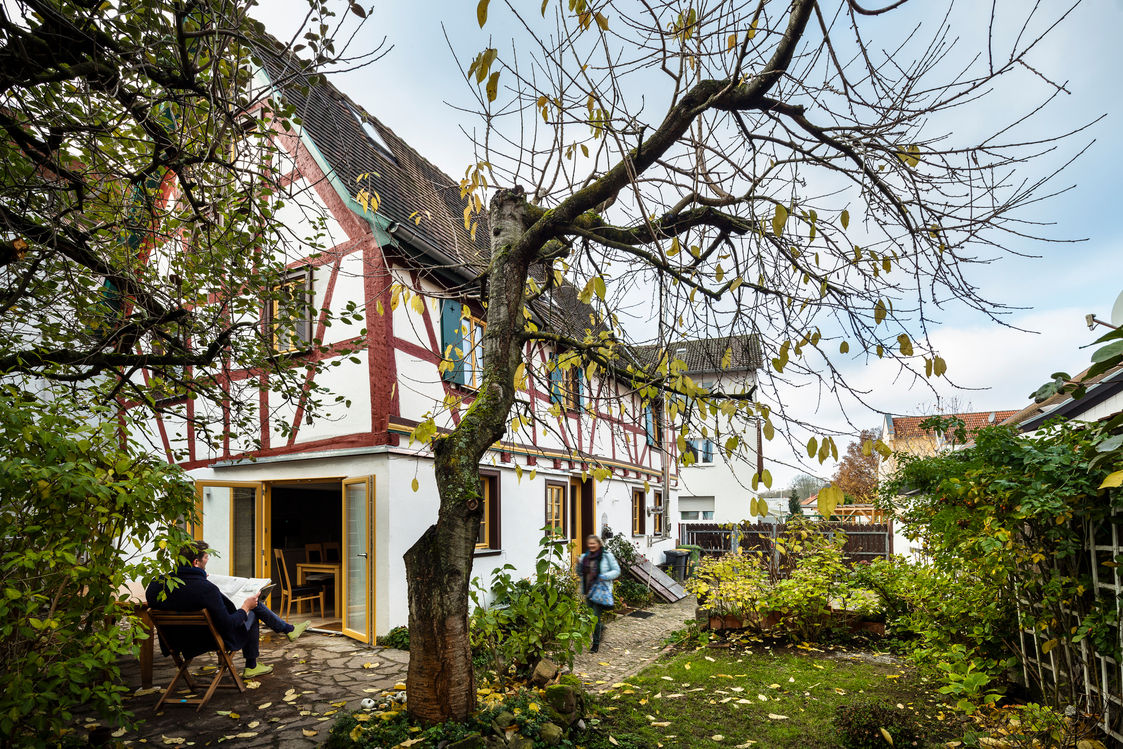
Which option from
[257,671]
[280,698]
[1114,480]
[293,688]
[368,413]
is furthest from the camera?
[368,413]

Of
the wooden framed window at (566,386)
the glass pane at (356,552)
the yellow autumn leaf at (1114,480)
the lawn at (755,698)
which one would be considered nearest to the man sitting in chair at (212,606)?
the glass pane at (356,552)

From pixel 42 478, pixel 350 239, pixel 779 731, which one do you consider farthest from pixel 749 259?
pixel 350 239

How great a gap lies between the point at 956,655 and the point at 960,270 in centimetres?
271

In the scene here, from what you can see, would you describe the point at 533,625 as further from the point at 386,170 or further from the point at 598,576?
the point at 386,170

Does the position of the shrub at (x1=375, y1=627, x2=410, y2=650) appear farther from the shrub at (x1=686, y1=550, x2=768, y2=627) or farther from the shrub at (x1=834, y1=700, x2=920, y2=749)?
the shrub at (x1=834, y1=700, x2=920, y2=749)

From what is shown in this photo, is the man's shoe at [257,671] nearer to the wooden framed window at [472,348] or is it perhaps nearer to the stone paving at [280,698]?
the stone paving at [280,698]

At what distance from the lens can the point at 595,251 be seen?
16.1ft

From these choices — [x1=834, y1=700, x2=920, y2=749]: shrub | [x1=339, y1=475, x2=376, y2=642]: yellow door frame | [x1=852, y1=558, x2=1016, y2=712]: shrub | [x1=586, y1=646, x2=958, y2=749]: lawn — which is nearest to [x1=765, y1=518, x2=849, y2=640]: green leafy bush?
[x1=586, y1=646, x2=958, y2=749]: lawn

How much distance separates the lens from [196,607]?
5.11m

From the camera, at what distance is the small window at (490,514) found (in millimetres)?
10188

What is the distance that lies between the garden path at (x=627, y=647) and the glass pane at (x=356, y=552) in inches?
109

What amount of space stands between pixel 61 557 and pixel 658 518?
17.4m

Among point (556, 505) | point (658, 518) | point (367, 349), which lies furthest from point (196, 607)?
point (658, 518)

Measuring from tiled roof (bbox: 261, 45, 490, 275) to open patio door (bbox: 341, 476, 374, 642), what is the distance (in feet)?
10.6
